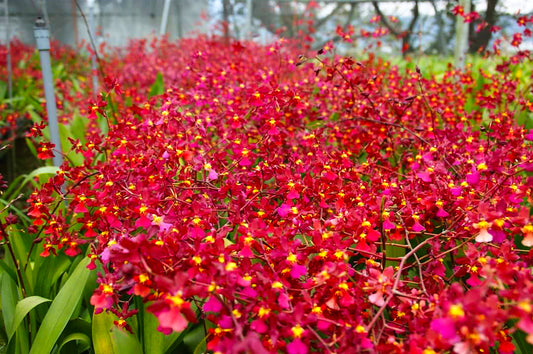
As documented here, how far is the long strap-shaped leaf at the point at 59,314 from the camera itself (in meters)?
1.24

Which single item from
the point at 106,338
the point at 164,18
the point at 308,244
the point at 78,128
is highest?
the point at 164,18

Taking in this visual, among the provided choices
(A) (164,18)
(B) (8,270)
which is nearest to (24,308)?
(B) (8,270)

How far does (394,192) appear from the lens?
58.2 inches

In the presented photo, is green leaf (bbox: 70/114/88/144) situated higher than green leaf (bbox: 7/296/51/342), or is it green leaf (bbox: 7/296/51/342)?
green leaf (bbox: 70/114/88/144)

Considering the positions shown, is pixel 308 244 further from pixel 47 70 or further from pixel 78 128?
pixel 78 128

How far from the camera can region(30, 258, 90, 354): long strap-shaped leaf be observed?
1.24 meters

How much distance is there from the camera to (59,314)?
1.27 meters

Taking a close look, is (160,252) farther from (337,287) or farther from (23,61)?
(23,61)

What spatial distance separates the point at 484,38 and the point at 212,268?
9.06 m

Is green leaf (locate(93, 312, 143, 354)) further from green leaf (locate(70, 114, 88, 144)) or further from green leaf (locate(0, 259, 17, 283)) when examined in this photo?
green leaf (locate(70, 114, 88, 144))

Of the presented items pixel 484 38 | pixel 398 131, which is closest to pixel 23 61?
pixel 398 131

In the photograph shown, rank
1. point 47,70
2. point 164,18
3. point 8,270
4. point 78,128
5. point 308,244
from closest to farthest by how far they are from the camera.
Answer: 1. point 308,244
2. point 8,270
3. point 47,70
4. point 78,128
5. point 164,18

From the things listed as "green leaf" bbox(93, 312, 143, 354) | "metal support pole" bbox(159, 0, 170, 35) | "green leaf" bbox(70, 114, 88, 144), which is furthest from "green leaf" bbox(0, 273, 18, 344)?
"metal support pole" bbox(159, 0, 170, 35)

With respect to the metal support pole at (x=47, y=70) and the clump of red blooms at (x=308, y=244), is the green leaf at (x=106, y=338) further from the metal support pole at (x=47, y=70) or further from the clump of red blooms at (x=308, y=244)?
the metal support pole at (x=47, y=70)
